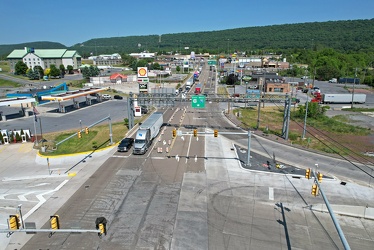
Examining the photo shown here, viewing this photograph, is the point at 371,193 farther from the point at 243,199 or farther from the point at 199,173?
the point at 199,173

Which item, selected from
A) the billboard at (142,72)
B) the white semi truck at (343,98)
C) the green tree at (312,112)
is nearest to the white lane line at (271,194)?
the green tree at (312,112)

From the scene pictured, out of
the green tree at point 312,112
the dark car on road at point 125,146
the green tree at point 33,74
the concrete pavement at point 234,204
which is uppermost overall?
the green tree at point 33,74

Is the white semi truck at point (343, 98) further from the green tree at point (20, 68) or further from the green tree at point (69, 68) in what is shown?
the green tree at point (20, 68)

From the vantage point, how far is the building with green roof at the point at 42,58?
152 m

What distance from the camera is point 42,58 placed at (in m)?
157

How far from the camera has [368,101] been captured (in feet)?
270

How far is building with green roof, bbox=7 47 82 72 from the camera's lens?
152 m

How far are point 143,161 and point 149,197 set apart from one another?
956cm

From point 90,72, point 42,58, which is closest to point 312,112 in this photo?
point 90,72

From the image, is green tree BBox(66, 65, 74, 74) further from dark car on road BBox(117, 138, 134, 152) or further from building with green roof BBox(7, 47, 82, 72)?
dark car on road BBox(117, 138, 134, 152)

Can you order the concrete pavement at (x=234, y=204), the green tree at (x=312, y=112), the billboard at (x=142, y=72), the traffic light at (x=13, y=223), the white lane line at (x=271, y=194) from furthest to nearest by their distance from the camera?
the billboard at (x=142, y=72) < the green tree at (x=312, y=112) < the white lane line at (x=271, y=194) < the concrete pavement at (x=234, y=204) < the traffic light at (x=13, y=223)

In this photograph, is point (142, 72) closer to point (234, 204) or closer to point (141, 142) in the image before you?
point (141, 142)

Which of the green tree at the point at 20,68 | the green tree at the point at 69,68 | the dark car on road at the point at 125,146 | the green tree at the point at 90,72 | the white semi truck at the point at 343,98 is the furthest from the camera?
the green tree at the point at 69,68

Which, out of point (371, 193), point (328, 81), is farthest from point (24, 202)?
point (328, 81)
